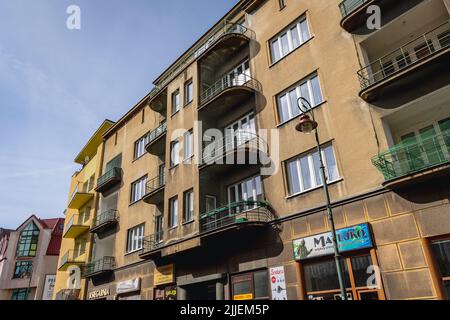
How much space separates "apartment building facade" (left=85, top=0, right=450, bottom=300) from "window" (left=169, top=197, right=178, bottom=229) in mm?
78

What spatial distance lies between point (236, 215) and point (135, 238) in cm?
1025

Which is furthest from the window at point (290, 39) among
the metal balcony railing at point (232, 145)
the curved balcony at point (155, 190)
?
the curved balcony at point (155, 190)

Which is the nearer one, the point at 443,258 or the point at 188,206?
the point at 443,258

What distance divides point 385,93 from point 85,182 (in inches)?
1140

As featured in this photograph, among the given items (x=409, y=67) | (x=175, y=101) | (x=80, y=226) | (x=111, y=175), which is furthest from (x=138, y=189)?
(x=409, y=67)

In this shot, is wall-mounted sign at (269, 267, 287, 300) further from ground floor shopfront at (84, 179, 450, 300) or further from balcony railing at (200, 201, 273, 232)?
balcony railing at (200, 201, 273, 232)

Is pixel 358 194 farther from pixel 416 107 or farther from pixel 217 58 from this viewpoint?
pixel 217 58

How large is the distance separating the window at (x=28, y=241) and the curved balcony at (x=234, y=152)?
45934 millimetres

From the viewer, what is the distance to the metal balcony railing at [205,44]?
18972mm

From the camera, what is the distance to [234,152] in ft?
50.2

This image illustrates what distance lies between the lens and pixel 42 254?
50750 millimetres

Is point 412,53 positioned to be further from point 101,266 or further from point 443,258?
point 101,266

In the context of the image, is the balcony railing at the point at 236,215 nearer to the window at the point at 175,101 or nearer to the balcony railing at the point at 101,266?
the window at the point at 175,101

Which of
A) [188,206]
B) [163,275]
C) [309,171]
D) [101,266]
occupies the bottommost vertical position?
[163,275]
